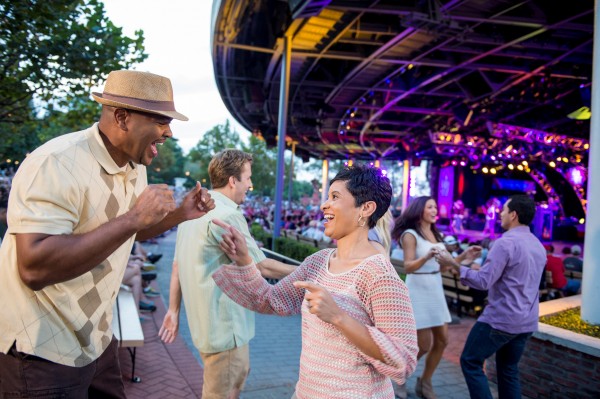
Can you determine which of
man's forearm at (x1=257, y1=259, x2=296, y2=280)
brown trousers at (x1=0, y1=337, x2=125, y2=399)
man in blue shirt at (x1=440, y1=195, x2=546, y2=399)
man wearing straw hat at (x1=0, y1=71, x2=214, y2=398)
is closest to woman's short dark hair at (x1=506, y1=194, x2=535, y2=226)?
man in blue shirt at (x1=440, y1=195, x2=546, y2=399)

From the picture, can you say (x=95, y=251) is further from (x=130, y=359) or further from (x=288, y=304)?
(x=130, y=359)

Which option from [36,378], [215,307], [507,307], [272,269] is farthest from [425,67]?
[36,378]

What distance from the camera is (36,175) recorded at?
1693mm

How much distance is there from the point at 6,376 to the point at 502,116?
22.3 m

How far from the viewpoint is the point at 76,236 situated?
65.4 inches

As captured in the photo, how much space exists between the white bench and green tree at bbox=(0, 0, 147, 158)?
2.94 metres

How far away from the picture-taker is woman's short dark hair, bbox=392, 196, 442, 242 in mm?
4691

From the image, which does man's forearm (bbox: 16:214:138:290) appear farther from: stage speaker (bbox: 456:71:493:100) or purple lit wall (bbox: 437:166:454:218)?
purple lit wall (bbox: 437:166:454:218)

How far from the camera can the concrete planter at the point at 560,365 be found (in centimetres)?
426

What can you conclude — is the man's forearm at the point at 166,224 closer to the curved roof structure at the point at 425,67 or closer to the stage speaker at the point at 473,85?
the curved roof structure at the point at 425,67

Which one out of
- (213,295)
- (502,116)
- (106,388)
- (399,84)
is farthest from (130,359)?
(502,116)

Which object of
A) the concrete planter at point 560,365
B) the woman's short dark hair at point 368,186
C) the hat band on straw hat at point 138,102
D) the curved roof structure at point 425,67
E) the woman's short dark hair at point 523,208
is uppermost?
the curved roof structure at point 425,67

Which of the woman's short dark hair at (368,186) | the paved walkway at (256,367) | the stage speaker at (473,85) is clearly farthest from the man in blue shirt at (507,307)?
the stage speaker at (473,85)

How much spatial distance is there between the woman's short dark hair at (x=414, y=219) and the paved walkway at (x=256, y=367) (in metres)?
1.63
